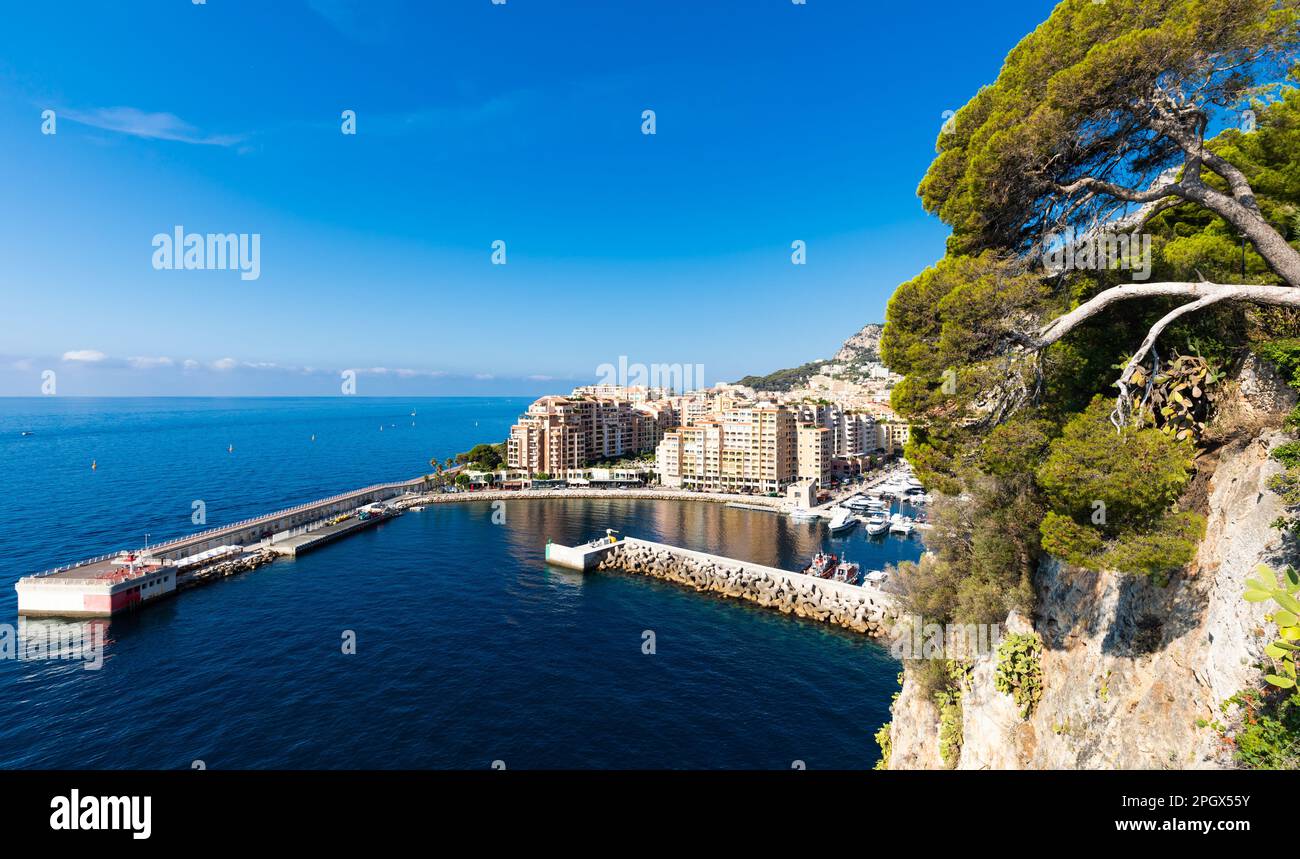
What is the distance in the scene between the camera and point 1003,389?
8.88 meters

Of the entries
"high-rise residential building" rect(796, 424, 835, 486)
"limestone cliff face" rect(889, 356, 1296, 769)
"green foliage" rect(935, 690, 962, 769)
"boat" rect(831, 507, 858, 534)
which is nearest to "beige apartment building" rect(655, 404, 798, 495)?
"high-rise residential building" rect(796, 424, 835, 486)

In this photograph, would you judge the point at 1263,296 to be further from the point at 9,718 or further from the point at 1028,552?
the point at 9,718

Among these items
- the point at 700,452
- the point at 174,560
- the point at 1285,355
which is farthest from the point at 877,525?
the point at 174,560

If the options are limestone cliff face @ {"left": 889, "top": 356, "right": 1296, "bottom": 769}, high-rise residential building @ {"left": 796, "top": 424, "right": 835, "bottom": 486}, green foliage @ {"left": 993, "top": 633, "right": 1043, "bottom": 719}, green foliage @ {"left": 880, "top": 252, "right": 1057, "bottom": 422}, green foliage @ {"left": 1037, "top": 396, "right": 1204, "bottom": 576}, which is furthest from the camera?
high-rise residential building @ {"left": 796, "top": 424, "right": 835, "bottom": 486}

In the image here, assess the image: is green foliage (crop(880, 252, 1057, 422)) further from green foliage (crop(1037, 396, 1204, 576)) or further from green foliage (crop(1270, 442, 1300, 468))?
green foliage (crop(1270, 442, 1300, 468))

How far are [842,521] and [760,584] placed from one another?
21.0m

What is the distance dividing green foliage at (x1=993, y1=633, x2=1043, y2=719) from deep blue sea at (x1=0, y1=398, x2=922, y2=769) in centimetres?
1143

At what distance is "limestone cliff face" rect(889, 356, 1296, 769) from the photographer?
6.23 meters

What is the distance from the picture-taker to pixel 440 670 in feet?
83.9

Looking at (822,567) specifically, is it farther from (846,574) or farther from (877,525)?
(877,525)

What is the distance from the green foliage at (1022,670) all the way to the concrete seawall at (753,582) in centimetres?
1682
